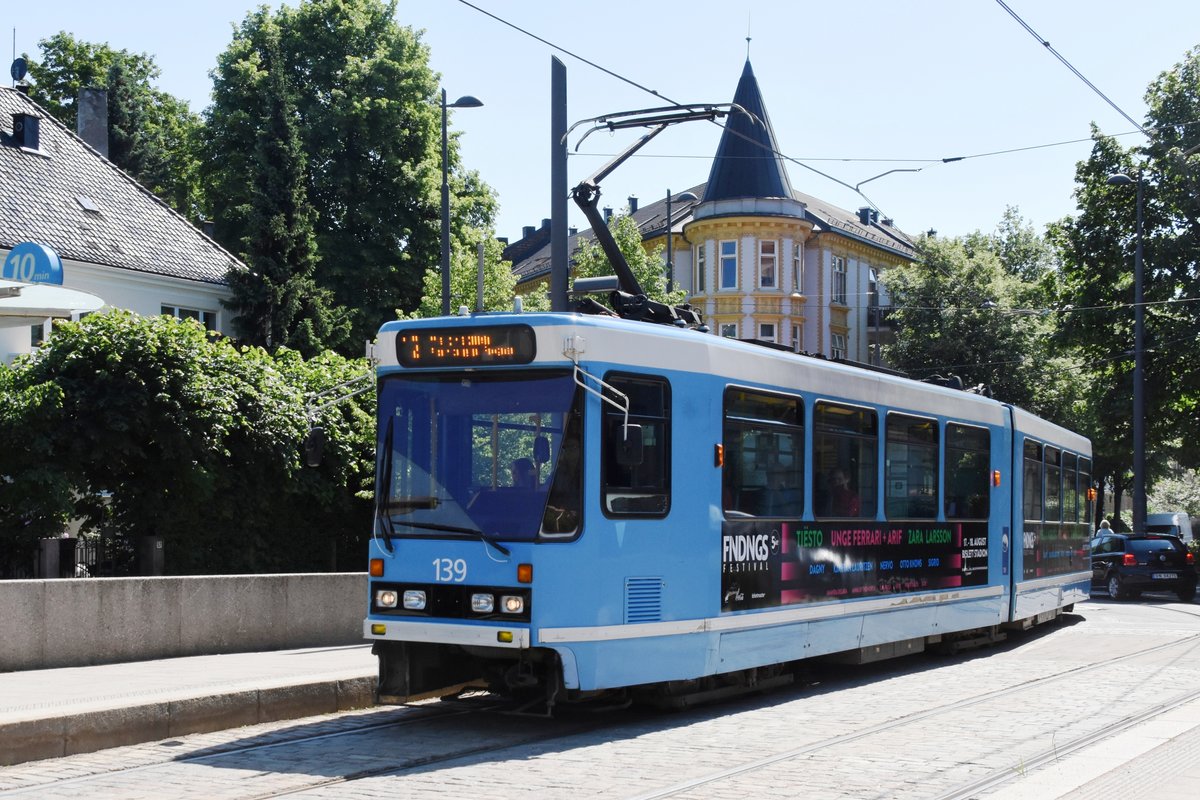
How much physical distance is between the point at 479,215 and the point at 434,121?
3464mm

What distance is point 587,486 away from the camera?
32.3 ft

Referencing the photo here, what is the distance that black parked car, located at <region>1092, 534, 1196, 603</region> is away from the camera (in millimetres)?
29906

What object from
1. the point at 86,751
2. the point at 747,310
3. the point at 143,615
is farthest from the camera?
the point at 747,310

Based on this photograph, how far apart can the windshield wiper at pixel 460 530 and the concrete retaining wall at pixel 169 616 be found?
424cm

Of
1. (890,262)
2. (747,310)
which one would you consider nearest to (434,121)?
(747,310)

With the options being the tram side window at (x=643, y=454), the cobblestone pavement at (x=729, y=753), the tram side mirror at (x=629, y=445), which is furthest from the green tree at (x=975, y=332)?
the tram side mirror at (x=629, y=445)

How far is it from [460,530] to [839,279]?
176 feet

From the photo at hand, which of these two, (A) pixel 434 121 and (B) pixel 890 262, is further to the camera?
(B) pixel 890 262

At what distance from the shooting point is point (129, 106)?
196 ft

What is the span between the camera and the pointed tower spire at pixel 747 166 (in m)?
55.0

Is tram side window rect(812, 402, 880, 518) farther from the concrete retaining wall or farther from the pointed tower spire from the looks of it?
the pointed tower spire

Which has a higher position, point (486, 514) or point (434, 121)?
point (434, 121)

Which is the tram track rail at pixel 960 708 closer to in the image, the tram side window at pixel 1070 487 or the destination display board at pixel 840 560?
the destination display board at pixel 840 560

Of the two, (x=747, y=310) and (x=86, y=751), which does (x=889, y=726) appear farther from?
(x=747, y=310)
